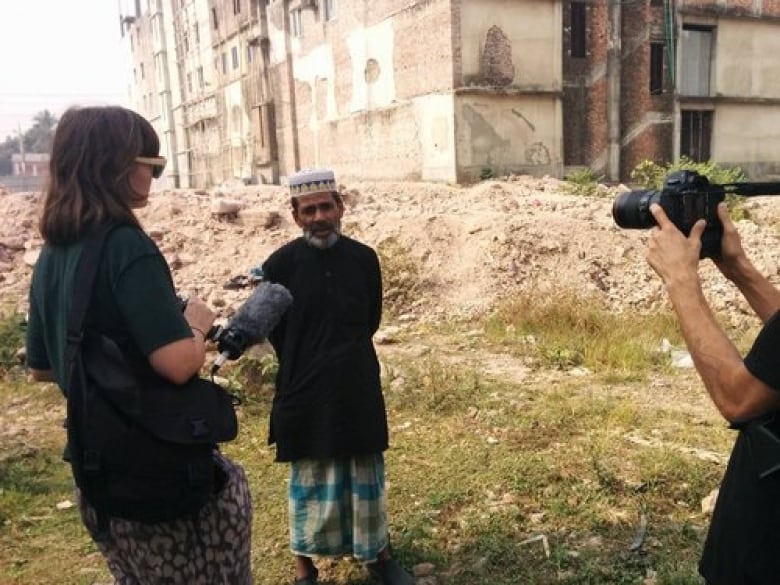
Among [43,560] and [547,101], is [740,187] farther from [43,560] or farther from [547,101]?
[547,101]

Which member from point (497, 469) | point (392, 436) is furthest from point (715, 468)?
point (392, 436)

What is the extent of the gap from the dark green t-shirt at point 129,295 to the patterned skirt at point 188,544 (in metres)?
0.38

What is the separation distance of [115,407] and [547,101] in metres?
15.9

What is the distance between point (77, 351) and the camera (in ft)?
4.67

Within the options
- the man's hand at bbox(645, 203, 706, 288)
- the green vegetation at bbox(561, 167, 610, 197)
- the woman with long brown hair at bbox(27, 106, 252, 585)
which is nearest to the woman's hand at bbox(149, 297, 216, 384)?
the woman with long brown hair at bbox(27, 106, 252, 585)

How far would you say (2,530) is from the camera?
3191 mm

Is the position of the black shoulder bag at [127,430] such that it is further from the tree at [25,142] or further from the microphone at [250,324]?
the tree at [25,142]

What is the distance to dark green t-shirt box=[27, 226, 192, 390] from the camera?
4.74 ft

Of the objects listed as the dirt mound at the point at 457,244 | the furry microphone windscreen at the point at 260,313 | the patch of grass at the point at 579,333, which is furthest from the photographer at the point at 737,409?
the dirt mound at the point at 457,244

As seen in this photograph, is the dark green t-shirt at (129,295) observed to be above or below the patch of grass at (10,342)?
above

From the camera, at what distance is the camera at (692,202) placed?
1.57m

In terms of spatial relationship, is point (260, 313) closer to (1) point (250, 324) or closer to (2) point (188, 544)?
(1) point (250, 324)

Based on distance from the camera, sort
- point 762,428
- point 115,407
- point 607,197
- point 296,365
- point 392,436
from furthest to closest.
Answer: point 607,197, point 392,436, point 296,365, point 115,407, point 762,428

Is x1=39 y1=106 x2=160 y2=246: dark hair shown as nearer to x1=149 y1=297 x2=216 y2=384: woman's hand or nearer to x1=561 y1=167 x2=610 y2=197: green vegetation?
x1=149 y1=297 x2=216 y2=384: woman's hand
